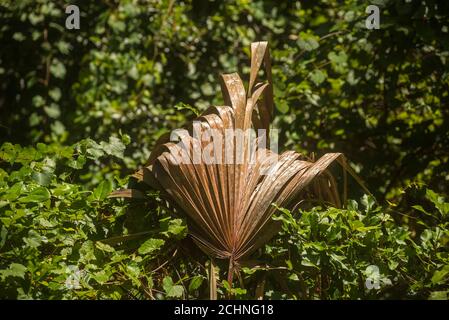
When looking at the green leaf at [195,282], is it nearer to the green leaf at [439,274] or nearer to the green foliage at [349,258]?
the green foliage at [349,258]

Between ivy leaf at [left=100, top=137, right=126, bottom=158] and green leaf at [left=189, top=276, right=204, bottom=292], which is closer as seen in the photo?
green leaf at [left=189, top=276, right=204, bottom=292]

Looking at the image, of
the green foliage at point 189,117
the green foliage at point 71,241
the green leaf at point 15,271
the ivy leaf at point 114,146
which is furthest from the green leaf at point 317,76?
the green leaf at point 15,271

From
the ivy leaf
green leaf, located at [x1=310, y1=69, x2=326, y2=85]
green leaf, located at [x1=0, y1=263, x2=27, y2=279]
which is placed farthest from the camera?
green leaf, located at [x1=310, y1=69, x2=326, y2=85]

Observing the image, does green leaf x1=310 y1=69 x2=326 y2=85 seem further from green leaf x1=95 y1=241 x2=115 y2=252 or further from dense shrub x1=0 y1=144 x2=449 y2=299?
green leaf x1=95 y1=241 x2=115 y2=252

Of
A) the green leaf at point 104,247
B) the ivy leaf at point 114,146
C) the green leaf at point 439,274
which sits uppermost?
the ivy leaf at point 114,146

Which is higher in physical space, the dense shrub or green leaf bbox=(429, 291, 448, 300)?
the dense shrub

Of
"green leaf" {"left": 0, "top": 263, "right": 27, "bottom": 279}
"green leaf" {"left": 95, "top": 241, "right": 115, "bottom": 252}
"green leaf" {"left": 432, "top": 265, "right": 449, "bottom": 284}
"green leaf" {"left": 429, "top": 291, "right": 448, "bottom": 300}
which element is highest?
"green leaf" {"left": 95, "top": 241, "right": 115, "bottom": 252}

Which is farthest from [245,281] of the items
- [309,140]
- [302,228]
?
[309,140]

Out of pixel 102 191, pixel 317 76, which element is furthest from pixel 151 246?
pixel 317 76

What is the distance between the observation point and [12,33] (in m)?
3.33

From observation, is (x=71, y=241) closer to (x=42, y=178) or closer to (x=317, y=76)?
(x=42, y=178)

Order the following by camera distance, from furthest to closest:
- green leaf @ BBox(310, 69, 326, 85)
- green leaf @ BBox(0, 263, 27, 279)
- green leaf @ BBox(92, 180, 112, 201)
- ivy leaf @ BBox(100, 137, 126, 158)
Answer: green leaf @ BBox(310, 69, 326, 85) < ivy leaf @ BBox(100, 137, 126, 158) < green leaf @ BBox(92, 180, 112, 201) < green leaf @ BBox(0, 263, 27, 279)

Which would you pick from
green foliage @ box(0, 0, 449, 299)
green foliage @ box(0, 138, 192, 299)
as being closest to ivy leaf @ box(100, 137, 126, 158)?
green foliage @ box(0, 0, 449, 299)

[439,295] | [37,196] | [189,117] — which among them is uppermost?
[189,117]
